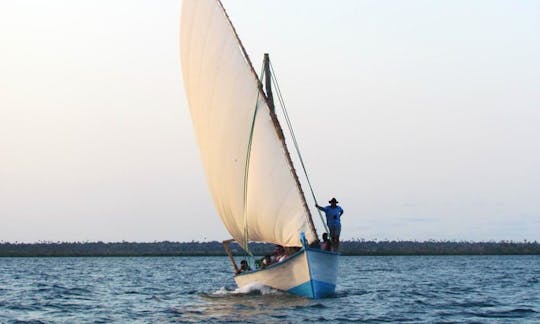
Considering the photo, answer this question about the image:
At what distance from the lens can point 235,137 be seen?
3128cm

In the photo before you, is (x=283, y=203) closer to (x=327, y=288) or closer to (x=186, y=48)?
(x=327, y=288)

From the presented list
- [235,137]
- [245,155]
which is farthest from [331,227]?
[235,137]

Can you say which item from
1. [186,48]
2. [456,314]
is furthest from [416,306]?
[186,48]

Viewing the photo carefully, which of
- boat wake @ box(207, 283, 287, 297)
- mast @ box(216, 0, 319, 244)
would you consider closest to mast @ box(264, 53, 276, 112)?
mast @ box(216, 0, 319, 244)

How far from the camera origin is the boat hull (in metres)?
28.9

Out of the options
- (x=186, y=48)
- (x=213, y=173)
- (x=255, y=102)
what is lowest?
(x=213, y=173)

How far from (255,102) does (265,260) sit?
18.7 ft

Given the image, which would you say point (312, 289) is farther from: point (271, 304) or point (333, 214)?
point (333, 214)

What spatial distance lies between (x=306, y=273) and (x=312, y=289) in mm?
649

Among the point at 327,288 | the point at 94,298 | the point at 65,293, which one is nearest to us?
the point at 327,288

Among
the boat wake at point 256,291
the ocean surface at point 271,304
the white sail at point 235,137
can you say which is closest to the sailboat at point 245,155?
the white sail at point 235,137

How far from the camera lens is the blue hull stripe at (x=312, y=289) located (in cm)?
2942

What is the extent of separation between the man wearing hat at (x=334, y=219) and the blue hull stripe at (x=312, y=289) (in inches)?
54.6

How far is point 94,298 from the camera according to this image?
36.5 meters
